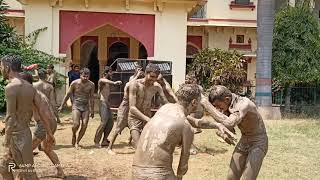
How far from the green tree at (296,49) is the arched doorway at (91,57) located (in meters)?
8.51

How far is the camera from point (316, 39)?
19.6 meters

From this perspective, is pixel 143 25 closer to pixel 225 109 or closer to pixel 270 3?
pixel 270 3

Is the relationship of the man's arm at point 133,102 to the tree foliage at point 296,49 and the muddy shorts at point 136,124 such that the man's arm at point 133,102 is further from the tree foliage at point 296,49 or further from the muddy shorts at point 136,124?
the tree foliage at point 296,49

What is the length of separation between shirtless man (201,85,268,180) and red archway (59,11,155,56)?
40.7ft

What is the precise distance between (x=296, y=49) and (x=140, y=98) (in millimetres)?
11662

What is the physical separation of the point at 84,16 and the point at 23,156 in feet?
40.9

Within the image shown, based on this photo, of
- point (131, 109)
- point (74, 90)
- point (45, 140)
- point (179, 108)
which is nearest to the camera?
point (179, 108)

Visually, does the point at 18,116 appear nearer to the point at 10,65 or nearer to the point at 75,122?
the point at 10,65

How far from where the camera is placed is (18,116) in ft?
19.7

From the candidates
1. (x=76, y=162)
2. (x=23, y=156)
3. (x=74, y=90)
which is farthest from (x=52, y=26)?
(x=23, y=156)

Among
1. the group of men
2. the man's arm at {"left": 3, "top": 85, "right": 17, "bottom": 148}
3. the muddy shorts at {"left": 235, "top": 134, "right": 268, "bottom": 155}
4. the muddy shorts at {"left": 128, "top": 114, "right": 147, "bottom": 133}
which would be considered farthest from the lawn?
the muddy shorts at {"left": 235, "top": 134, "right": 268, "bottom": 155}

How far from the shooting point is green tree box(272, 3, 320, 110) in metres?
19.2

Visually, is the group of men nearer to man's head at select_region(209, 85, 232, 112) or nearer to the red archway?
man's head at select_region(209, 85, 232, 112)

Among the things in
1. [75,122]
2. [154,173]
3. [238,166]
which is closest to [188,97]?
[154,173]
